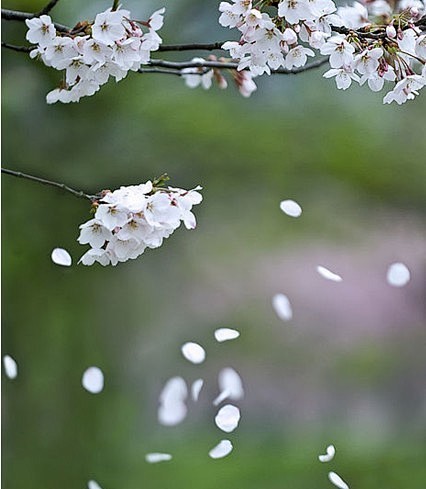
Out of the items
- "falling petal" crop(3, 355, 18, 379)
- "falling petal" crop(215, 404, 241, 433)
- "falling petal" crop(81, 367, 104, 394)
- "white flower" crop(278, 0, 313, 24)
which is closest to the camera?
"white flower" crop(278, 0, 313, 24)

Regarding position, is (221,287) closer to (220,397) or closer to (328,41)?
(220,397)

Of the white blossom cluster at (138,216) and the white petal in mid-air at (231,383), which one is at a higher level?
the white petal in mid-air at (231,383)

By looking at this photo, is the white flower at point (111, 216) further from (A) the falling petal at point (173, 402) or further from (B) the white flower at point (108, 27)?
(A) the falling petal at point (173, 402)

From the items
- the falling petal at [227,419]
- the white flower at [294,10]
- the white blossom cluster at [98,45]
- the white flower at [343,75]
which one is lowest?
the falling petal at [227,419]

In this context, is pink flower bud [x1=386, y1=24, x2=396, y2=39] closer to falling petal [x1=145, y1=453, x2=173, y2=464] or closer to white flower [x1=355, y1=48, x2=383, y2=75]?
white flower [x1=355, y1=48, x2=383, y2=75]

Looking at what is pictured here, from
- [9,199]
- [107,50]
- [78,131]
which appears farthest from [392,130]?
[107,50]

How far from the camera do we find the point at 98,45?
1.98 feet

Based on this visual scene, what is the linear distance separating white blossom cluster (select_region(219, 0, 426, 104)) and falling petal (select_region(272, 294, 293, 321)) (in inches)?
28.0

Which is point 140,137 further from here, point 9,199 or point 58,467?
point 58,467

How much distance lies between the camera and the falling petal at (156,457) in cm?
125

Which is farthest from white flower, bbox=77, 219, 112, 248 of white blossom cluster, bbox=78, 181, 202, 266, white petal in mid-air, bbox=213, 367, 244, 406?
white petal in mid-air, bbox=213, 367, 244, 406

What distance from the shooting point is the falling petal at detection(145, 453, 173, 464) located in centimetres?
125

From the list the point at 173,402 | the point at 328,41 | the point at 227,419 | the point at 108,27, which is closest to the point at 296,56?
the point at 328,41

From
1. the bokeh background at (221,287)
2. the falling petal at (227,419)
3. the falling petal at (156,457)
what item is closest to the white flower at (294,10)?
the falling petal at (227,419)
